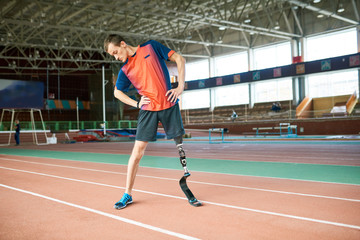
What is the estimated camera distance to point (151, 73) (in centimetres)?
333

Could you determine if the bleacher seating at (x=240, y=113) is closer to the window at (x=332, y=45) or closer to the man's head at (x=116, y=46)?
the window at (x=332, y=45)

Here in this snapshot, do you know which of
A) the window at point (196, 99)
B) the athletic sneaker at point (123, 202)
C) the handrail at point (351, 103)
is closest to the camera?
the athletic sneaker at point (123, 202)

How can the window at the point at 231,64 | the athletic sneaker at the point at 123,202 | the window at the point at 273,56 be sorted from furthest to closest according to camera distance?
1. the window at the point at 231,64
2. the window at the point at 273,56
3. the athletic sneaker at the point at 123,202

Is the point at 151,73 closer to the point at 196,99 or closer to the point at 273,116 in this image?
the point at 273,116

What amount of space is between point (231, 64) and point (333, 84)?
10.5 meters

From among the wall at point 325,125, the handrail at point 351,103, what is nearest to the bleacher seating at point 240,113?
the wall at point 325,125

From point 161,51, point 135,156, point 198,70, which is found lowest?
point 135,156

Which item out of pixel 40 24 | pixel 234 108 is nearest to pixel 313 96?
pixel 234 108

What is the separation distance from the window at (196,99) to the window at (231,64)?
293 cm

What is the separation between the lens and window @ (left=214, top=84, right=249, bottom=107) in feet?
105

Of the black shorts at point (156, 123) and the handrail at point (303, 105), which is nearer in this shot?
the black shorts at point (156, 123)

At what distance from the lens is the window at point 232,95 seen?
105 ft

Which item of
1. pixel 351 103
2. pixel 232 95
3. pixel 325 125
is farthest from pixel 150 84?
pixel 232 95

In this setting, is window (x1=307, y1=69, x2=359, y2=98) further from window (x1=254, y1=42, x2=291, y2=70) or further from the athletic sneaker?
the athletic sneaker
